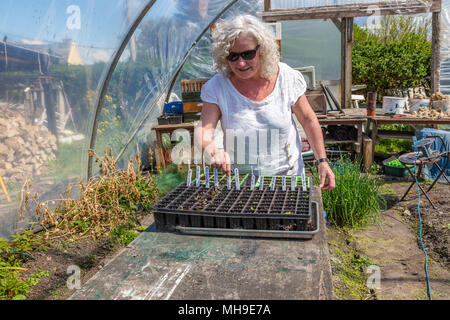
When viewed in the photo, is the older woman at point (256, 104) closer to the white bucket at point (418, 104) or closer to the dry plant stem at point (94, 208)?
the dry plant stem at point (94, 208)

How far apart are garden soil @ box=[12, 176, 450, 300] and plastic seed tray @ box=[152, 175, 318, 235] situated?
0.93 ft

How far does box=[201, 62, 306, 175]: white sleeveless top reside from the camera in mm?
2311

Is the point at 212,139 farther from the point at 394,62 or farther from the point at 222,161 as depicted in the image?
the point at 394,62

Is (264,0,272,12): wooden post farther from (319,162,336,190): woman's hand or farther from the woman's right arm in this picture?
(319,162,336,190): woman's hand

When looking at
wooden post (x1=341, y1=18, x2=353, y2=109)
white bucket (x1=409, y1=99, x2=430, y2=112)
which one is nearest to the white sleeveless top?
white bucket (x1=409, y1=99, x2=430, y2=112)

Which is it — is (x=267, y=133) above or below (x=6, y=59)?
below

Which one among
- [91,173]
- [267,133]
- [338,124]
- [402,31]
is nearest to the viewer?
[267,133]

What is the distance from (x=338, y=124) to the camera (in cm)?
586

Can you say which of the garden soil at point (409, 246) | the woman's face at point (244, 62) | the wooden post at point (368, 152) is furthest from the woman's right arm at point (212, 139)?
the wooden post at point (368, 152)

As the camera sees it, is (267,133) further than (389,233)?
No

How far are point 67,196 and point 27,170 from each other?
0.61 meters

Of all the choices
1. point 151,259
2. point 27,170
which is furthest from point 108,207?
point 151,259
